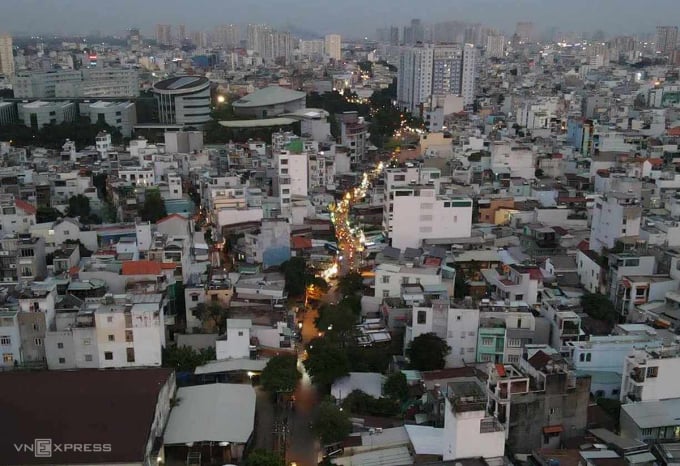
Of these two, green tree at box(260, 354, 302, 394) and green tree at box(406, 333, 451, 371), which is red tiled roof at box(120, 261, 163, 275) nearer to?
green tree at box(260, 354, 302, 394)

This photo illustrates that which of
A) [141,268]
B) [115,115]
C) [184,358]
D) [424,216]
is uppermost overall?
[115,115]

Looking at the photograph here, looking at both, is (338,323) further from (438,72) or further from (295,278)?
(438,72)

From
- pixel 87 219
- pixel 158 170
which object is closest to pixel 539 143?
pixel 158 170

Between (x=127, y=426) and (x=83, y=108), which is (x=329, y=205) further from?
(x=83, y=108)

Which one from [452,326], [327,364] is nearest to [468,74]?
[452,326]

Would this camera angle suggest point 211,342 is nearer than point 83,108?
Yes
